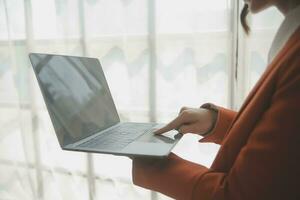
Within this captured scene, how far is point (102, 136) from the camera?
697mm

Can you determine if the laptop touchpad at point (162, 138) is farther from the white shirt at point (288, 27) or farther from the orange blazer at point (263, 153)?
the white shirt at point (288, 27)

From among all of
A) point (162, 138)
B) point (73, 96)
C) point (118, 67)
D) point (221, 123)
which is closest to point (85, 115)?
point (73, 96)

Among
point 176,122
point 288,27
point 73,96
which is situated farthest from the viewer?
point 73,96

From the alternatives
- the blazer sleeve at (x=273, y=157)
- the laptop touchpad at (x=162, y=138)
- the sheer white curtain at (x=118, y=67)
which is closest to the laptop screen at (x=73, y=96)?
the laptop touchpad at (x=162, y=138)

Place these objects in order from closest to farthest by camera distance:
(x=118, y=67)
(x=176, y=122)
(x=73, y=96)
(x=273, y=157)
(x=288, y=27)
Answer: (x=273, y=157)
(x=288, y=27)
(x=176, y=122)
(x=73, y=96)
(x=118, y=67)

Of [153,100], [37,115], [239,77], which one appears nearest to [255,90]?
[239,77]

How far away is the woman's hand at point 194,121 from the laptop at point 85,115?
0.03 metres

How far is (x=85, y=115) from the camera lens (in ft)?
2.38

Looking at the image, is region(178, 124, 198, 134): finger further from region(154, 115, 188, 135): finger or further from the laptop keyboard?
the laptop keyboard

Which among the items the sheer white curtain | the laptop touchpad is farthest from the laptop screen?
the sheer white curtain

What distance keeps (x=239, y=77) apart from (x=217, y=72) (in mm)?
82

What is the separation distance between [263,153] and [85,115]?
19.4 inches

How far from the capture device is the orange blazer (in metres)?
0.33

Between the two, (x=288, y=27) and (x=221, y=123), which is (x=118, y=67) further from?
(x=288, y=27)
